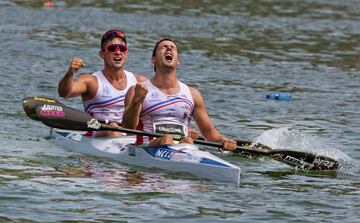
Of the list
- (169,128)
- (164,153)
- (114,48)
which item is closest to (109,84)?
(114,48)

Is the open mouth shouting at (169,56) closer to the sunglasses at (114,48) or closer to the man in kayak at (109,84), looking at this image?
the man in kayak at (109,84)

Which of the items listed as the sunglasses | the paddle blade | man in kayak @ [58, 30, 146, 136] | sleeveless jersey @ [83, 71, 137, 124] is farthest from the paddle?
the sunglasses

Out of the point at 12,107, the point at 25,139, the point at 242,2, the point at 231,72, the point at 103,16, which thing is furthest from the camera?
the point at 242,2

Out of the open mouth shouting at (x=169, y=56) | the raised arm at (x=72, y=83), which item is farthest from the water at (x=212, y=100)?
the open mouth shouting at (x=169, y=56)

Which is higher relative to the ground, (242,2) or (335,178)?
(242,2)

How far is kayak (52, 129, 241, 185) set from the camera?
594 inches

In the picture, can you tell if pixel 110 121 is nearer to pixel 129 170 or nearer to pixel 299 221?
pixel 129 170

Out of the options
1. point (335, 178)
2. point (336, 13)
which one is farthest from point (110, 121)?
point (336, 13)

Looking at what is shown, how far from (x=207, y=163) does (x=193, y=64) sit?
49.6 ft

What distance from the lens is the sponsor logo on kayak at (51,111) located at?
16.8 m

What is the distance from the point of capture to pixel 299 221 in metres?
13.0

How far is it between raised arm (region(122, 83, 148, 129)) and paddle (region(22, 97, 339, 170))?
0.18 meters

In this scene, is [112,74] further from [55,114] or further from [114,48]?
[55,114]

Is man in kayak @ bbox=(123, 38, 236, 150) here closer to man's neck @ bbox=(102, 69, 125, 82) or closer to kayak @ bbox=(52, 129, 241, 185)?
kayak @ bbox=(52, 129, 241, 185)
